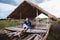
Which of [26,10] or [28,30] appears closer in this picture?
[28,30]

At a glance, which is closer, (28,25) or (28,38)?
(28,38)

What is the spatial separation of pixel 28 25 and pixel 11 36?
1324mm

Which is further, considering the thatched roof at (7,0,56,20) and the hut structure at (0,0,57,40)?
the thatched roof at (7,0,56,20)

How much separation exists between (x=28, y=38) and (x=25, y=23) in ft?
4.45

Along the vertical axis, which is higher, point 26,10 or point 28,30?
point 26,10

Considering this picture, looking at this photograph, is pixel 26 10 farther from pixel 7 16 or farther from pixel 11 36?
pixel 11 36

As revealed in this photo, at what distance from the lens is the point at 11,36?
25.1 ft

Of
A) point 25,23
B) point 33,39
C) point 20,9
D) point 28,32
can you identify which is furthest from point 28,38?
point 20,9

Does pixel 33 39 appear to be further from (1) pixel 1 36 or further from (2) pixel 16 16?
(2) pixel 16 16

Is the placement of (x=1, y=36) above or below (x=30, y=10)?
below

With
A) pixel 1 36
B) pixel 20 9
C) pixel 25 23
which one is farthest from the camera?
pixel 20 9

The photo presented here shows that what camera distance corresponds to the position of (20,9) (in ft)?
31.0

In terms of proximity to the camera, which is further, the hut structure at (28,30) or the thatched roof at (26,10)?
the thatched roof at (26,10)

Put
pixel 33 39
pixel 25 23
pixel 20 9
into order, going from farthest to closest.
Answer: pixel 20 9 < pixel 25 23 < pixel 33 39
